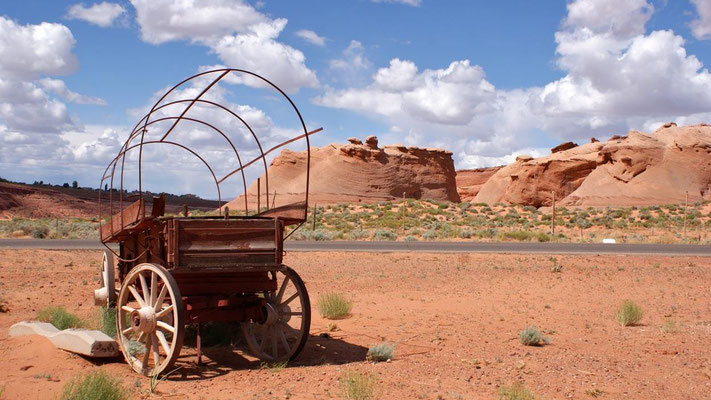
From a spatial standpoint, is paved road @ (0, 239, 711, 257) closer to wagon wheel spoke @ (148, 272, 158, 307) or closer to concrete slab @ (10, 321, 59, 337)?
concrete slab @ (10, 321, 59, 337)

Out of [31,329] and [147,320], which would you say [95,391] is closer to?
[147,320]

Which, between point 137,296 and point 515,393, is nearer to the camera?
point 515,393

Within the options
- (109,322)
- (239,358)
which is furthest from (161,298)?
(109,322)

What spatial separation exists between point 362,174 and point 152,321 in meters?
74.2

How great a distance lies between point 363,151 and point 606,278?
67795 mm

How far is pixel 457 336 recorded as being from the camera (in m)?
8.81

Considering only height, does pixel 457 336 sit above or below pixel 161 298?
below

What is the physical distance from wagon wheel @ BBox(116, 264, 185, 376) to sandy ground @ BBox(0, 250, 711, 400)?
185mm

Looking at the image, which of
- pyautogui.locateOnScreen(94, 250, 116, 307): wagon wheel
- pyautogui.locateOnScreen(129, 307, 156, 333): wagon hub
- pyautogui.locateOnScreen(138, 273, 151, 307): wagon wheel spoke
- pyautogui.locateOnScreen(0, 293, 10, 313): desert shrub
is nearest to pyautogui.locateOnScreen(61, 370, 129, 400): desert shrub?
pyautogui.locateOnScreen(129, 307, 156, 333): wagon hub

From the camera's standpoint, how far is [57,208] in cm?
8112

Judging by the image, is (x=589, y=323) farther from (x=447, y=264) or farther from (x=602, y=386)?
(x=447, y=264)

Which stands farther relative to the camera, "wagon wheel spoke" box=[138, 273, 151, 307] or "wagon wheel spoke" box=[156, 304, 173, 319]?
"wagon wheel spoke" box=[138, 273, 151, 307]

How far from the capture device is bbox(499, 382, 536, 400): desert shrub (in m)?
5.39

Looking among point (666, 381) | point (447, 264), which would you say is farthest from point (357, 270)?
point (666, 381)
